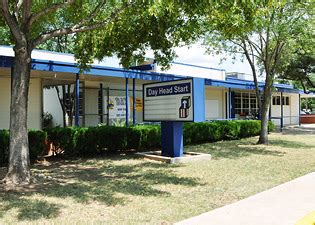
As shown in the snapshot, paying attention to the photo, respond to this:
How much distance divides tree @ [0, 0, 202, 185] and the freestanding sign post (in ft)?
3.74

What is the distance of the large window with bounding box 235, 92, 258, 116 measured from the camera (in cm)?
3005

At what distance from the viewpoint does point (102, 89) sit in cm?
2111

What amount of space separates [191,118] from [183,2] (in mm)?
4102

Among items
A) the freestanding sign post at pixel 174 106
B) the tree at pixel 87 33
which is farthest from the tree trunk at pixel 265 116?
the tree at pixel 87 33

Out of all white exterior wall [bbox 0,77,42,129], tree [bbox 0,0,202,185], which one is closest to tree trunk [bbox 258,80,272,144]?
tree [bbox 0,0,202,185]

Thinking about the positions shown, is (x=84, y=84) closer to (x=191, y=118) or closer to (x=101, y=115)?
(x=101, y=115)

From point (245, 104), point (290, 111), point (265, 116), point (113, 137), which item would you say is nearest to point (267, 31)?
point (265, 116)

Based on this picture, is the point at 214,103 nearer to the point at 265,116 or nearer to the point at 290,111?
the point at 265,116

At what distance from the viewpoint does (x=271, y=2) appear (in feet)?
27.2

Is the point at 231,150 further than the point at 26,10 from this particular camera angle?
Yes

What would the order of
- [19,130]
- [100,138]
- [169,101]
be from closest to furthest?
[19,130] < [169,101] < [100,138]

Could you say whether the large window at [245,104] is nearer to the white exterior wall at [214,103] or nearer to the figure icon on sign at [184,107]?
the white exterior wall at [214,103]

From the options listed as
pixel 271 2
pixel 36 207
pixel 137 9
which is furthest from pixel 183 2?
pixel 36 207

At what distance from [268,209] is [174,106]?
6.12m
